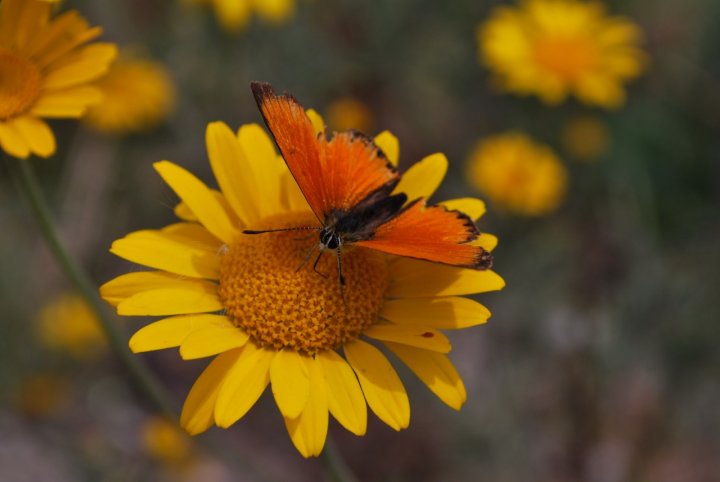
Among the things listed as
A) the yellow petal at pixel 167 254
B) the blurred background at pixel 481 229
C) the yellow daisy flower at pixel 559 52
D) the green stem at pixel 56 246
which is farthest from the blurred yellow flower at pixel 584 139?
the green stem at pixel 56 246

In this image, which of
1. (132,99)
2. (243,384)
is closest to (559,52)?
(132,99)

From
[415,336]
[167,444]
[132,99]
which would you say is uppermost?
[132,99]

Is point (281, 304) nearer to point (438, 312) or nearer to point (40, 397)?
point (438, 312)

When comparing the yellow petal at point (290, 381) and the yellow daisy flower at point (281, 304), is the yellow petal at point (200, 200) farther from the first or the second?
the yellow petal at point (290, 381)

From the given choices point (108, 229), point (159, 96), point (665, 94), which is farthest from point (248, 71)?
point (665, 94)

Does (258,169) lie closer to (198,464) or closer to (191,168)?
(198,464)

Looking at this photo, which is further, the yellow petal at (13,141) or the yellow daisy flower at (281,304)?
the yellow petal at (13,141)

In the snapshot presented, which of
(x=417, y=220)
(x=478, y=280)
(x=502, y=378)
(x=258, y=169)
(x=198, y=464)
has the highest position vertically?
(x=258, y=169)
